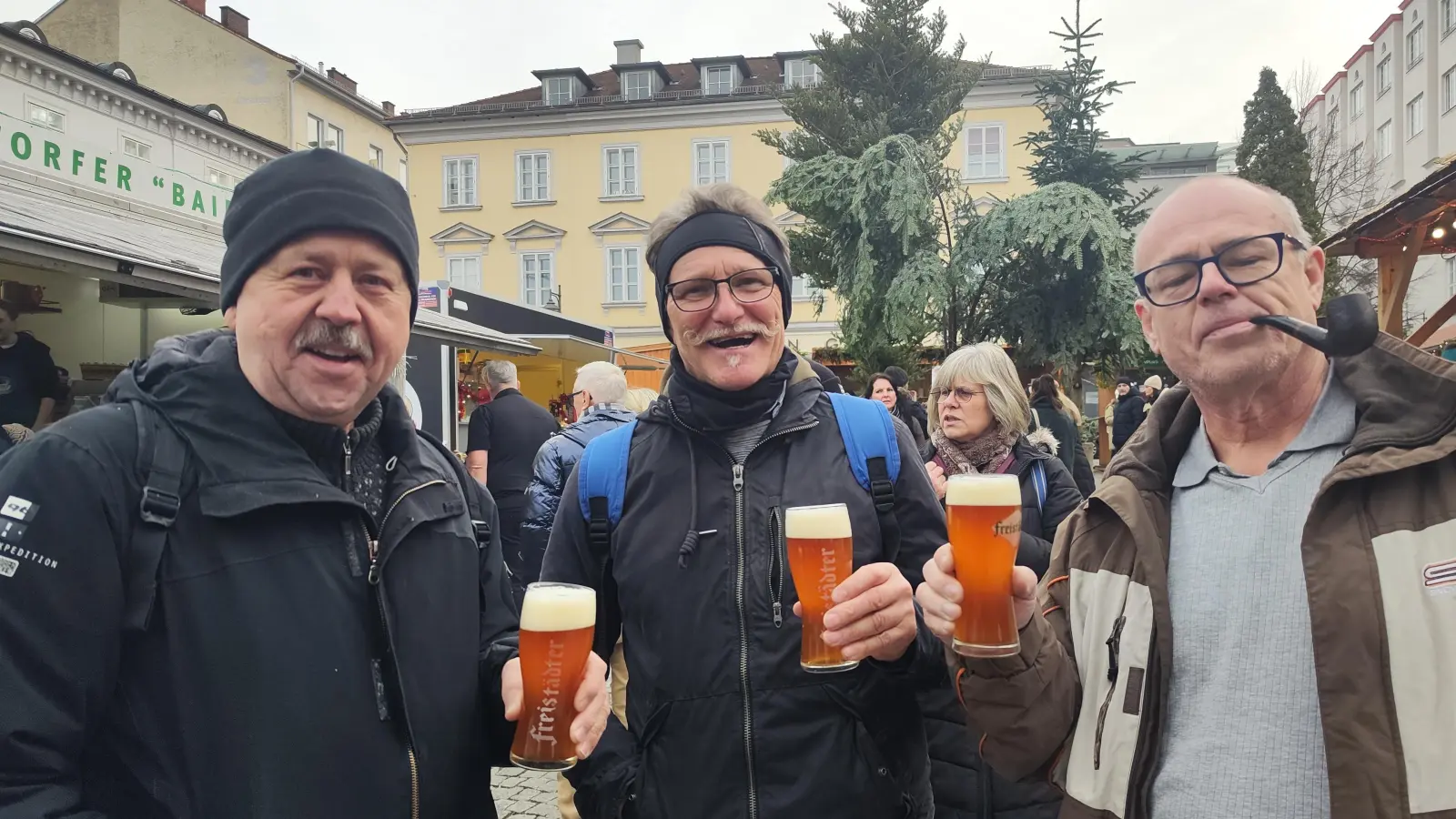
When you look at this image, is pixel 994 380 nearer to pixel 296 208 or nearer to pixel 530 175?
pixel 296 208

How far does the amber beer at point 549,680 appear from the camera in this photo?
4.90 ft

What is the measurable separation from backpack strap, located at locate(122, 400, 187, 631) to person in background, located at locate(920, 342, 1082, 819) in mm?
1937

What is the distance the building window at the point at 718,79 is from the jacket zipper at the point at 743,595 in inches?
1159

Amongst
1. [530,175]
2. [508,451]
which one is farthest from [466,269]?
[508,451]

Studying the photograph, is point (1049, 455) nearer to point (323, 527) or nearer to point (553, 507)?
point (553, 507)

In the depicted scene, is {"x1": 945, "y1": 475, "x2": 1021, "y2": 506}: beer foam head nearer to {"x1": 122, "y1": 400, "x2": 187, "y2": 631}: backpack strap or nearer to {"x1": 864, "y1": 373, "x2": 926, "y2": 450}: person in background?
{"x1": 122, "y1": 400, "x2": 187, "y2": 631}: backpack strap

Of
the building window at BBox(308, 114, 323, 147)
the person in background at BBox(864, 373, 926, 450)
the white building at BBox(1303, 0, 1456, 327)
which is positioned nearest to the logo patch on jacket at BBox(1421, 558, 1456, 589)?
the person in background at BBox(864, 373, 926, 450)

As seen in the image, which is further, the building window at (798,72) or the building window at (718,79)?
the building window at (718,79)

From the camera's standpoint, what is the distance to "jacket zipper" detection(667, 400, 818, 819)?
1642mm

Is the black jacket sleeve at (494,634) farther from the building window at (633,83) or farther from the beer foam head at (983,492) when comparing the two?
the building window at (633,83)

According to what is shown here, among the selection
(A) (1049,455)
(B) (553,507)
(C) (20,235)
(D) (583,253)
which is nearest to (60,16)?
(D) (583,253)

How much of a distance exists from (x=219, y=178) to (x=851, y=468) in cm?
1093

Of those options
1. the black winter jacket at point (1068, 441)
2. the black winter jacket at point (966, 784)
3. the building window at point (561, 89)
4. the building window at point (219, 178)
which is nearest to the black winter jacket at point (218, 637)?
the black winter jacket at point (966, 784)

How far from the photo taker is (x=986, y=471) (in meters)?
3.52
